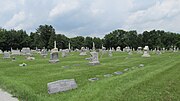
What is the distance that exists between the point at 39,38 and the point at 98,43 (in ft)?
89.2

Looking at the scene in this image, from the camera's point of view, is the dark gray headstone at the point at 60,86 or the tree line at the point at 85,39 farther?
the tree line at the point at 85,39

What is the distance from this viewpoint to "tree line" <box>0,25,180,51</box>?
298 feet

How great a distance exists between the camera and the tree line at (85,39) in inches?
3573

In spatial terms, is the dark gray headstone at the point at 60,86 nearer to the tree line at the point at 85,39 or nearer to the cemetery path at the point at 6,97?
the cemetery path at the point at 6,97

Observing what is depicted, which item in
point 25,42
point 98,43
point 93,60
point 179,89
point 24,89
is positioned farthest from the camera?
point 98,43

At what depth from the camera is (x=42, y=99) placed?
9438mm

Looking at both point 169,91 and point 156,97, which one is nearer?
point 156,97

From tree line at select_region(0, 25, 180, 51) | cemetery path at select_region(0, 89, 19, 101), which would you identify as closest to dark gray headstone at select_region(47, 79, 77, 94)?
cemetery path at select_region(0, 89, 19, 101)

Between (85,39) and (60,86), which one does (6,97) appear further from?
(85,39)

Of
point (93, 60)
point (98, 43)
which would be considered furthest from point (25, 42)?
point (93, 60)

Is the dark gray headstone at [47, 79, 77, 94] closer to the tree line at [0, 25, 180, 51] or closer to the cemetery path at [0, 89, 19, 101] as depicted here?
the cemetery path at [0, 89, 19, 101]

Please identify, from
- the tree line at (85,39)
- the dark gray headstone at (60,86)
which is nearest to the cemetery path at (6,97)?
the dark gray headstone at (60,86)

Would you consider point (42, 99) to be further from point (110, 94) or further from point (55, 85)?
point (110, 94)

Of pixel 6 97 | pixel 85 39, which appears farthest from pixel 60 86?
pixel 85 39
